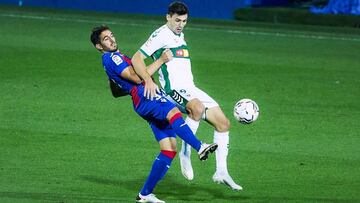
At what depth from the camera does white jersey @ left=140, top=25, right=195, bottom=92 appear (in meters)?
10.0

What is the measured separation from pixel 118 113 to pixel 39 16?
1509 cm

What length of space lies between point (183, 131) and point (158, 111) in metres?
0.31

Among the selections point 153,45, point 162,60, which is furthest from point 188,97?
point 162,60

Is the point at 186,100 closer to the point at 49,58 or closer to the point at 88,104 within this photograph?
the point at 88,104

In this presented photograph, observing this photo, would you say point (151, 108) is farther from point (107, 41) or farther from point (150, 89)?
point (107, 41)

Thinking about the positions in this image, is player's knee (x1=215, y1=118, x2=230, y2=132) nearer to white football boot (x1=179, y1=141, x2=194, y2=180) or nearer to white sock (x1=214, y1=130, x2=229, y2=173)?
white sock (x1=214, y1=130, x2=229, y2=173)

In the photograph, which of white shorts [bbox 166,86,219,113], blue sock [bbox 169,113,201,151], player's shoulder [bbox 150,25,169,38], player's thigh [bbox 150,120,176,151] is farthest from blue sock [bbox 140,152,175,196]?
player's shoulder [bbox 150,25,169,38]

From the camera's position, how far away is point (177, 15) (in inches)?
385

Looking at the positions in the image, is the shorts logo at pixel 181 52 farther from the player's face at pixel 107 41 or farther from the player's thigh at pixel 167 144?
the player's thigh at pixel 167 144

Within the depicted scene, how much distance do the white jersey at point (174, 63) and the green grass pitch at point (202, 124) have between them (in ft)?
3.45

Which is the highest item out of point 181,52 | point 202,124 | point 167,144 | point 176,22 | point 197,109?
point 176,22

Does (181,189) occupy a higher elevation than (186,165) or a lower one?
lower

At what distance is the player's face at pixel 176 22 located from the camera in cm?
980

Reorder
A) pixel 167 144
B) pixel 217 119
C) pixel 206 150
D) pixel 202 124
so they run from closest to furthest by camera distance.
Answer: pixel 206 150
pixel 167 144
pixel 217 119
pixel 202 124
